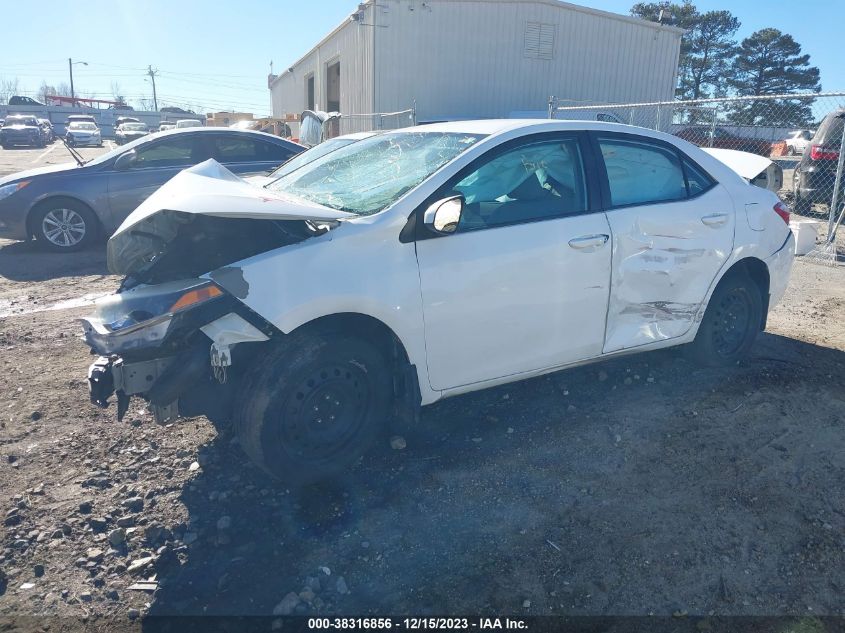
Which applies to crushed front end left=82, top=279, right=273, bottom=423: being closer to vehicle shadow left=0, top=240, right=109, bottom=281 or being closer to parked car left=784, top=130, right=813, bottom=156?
vehicle shadow left=0, top=240, right=109, bottom=281

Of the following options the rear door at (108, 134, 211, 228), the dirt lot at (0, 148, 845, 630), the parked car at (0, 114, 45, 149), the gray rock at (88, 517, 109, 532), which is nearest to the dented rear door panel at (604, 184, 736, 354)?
the dirt lot at (0, 148, 845, 630)

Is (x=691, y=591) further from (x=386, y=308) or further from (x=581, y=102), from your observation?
(x=581, y=102)

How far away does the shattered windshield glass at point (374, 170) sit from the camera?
3.54 m

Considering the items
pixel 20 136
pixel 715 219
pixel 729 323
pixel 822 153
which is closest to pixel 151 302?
pixel 715 219

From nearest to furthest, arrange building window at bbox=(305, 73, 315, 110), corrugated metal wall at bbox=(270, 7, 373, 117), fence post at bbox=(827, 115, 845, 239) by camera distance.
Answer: fence post at bbox=(827, 115, 845, 239)
corrugated metal wall at bbox=(270, 7, 373, 117)
building window at bbox=(305, 73, 315, 110)

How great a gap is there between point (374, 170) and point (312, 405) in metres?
1.50

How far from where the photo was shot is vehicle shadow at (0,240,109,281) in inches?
299

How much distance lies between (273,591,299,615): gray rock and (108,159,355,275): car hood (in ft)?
5.38

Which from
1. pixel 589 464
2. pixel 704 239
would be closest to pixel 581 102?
pixel 704 239

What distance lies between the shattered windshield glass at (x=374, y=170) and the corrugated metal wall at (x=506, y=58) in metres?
16.2

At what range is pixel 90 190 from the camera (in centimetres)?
850

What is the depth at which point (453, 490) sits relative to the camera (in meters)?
3.31

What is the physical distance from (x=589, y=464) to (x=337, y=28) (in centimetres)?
2270

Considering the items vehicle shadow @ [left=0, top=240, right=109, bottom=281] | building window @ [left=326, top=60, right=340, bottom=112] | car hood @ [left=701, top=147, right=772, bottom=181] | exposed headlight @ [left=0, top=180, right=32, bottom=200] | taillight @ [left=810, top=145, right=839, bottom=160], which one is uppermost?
building window @ [left=326, top=60, right=340, bottom=112]
